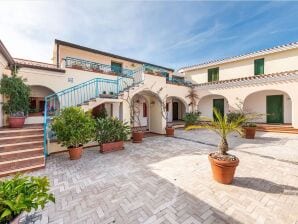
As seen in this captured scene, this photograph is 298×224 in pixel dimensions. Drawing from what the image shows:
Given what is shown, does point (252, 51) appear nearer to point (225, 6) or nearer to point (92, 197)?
point (225, 6)

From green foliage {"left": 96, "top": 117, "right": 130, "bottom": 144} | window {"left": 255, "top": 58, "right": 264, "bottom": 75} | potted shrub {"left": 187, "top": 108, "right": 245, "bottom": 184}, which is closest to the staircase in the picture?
window {"left": 255, "top": 58, "right": 264, "bottom": 75}

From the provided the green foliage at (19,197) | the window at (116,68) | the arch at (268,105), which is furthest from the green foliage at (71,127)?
the arch at (268,105)

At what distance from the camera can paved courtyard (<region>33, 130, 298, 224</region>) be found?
2.84 m

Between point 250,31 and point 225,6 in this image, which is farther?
point 250,31

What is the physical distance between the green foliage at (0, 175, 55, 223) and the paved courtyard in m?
1.24

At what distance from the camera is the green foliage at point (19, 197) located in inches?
64.0

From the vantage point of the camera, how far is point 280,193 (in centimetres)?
356

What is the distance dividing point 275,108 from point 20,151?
59.1ft

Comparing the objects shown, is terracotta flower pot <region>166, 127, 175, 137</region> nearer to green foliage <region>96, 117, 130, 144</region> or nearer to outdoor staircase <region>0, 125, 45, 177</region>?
green foliage <region>96, 117, 130, 144</region>

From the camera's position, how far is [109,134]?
7207 mm

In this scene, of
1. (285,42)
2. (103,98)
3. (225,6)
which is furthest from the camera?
(285,42)

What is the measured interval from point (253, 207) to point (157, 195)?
198 centimetres

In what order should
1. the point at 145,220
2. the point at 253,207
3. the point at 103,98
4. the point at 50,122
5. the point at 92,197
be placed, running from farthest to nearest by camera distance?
the point at 103,98 → the point at 50,122 → the point at 92,197 → the point at 253,207 → the point at 145,220

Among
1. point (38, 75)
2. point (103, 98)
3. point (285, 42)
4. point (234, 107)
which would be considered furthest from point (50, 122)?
point (285, 42)
